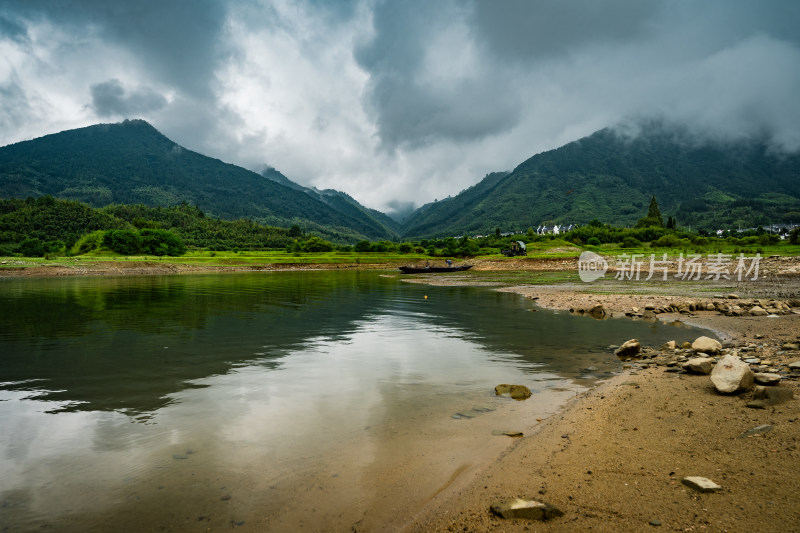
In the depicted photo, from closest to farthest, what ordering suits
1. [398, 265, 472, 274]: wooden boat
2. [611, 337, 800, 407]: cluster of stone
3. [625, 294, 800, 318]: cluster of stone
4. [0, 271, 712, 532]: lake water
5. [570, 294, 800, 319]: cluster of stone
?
1. [0, 271, 712, 532]: lake water
2. [611, 337, 800, 407]: cluster of stone
3. [625, 294, 800, 318]: cluster of stone
4. [570, 294, 800, 319]: cluster of stone
5. [398, 265, 472, 274]: wooden boat

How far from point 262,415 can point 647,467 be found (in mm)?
7791

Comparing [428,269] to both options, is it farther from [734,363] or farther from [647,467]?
[647,467]

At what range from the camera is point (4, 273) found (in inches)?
3137

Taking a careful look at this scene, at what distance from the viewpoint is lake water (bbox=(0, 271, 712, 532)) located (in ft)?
20.1

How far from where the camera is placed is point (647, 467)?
21.3 feet

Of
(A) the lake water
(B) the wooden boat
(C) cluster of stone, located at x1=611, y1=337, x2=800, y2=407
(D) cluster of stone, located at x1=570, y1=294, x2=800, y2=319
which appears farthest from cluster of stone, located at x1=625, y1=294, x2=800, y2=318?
(B) the wooden boat

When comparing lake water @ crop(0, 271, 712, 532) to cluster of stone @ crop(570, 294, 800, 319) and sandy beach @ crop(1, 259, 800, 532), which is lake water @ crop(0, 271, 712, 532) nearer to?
sandy beach @ crop(1, 259, 800, 532)

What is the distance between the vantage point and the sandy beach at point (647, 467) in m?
5.13

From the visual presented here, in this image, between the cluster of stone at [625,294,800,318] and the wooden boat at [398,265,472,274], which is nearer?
the cluster of stone at [625,294,800,318]

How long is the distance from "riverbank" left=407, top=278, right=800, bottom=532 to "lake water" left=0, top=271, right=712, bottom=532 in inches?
26.5

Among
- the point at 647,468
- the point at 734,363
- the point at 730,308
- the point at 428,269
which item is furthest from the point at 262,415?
the point at 428,269

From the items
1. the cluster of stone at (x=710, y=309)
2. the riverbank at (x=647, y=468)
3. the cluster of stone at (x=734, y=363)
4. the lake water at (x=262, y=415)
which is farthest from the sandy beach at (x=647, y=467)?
the cluster of stone at (x=710, y=309)

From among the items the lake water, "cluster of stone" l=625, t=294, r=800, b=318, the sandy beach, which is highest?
"cluster of stone" l=625, t=294, r=800, b=318

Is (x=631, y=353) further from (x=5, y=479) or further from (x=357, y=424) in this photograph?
(x=5, y=479)
